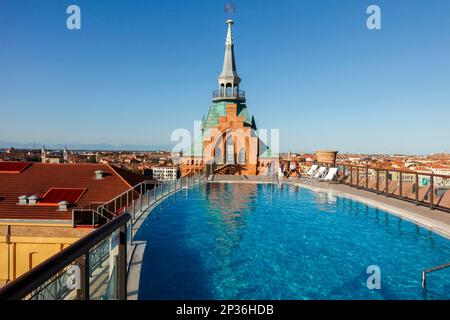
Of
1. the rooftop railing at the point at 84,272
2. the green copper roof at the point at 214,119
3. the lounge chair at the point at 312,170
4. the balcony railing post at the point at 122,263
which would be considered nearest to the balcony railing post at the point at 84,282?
the rooftop railing at the point at 84,272

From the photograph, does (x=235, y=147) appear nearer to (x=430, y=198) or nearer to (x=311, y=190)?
(x=311, y=190)

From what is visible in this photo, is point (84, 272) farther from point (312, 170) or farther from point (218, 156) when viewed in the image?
point (218, 156)

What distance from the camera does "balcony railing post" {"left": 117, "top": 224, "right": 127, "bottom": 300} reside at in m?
2.97

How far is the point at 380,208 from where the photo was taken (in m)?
12.2

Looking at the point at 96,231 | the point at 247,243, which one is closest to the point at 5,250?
the point at 247,243

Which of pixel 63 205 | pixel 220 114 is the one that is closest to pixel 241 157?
pixel 220 114

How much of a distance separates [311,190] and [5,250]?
670 inches

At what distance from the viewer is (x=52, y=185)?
23016mm

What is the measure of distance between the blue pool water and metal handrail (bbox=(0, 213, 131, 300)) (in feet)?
10.8

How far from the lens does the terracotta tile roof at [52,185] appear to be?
724 inches

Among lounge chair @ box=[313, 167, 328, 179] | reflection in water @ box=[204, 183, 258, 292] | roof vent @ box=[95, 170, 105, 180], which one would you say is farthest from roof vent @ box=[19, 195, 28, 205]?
lounge chair @ box=[313, 167, 328, 179]

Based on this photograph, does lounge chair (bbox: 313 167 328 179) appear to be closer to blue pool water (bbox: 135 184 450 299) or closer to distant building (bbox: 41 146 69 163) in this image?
blue pool water (bbox: 135 184 450 299)

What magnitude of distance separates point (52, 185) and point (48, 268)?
24413mm

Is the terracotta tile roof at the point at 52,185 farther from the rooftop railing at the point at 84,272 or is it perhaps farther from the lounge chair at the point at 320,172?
the rooftop railing at the point at 84,272
